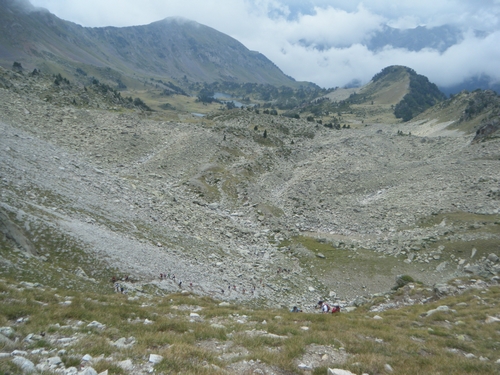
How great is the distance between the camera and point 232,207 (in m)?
45.1

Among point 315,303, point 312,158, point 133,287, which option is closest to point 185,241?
point 133,287

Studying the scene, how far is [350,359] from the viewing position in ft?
33.1

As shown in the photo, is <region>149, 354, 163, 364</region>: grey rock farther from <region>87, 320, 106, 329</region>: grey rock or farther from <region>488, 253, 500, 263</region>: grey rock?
<region>488, 253, 500, 263</region>: grey rock

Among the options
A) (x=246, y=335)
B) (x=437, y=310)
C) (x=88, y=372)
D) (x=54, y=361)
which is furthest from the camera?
(x=437, y=310)

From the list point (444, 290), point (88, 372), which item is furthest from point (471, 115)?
point (88, 372)

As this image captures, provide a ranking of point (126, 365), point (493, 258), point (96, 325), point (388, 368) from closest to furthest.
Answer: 1. point (126, 365)
2. point (388, 368)
3. point (96, 325)
4. point (493, 258)

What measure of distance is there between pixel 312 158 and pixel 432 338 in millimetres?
65757

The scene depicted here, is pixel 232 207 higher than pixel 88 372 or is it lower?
lower

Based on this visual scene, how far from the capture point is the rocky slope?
82.3 feet

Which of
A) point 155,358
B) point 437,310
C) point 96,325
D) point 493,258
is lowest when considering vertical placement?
point 437,310

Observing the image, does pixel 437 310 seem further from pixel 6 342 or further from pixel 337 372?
pixel 6 342

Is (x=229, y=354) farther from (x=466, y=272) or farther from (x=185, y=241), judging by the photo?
(x=466, y=272)

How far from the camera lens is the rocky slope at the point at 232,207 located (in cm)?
2508

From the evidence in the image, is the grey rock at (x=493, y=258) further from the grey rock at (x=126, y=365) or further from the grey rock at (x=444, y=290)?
the grey rock at (x=126, y=365)
